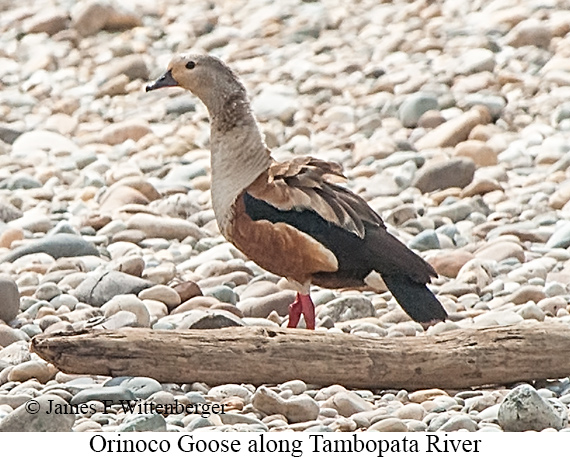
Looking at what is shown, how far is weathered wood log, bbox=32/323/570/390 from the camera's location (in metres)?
5.50

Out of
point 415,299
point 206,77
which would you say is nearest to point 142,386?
point 415,299

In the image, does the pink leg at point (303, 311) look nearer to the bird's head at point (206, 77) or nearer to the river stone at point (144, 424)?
the bird's head at point (206, 77)

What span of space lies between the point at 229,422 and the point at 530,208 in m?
4.35

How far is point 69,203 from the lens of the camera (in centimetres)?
994

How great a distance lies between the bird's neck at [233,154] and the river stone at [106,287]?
3.28ft

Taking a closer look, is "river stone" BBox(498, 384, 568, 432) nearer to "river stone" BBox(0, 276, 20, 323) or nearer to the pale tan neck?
the pale tan neck

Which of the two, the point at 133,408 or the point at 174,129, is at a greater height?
the point at 174,129

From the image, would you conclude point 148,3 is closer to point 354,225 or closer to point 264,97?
point 264,97

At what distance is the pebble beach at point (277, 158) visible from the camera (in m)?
5.41

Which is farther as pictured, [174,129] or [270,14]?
[270,14]

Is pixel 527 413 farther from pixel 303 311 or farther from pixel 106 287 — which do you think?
pixel 106 287

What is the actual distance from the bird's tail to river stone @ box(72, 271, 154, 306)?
67.1 inches

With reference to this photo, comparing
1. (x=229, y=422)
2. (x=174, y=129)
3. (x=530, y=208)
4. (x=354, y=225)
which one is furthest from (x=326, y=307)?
(x=174, y=129)
